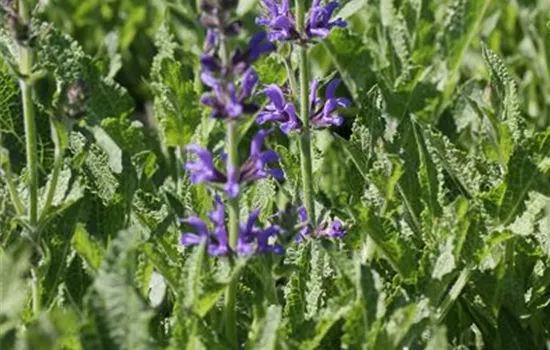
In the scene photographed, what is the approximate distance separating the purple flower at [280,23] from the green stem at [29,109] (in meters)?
0.74

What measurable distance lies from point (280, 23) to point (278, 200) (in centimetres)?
104

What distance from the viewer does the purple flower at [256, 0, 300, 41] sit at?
3.40m

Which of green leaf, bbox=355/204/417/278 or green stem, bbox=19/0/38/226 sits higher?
green stem, bbox=19/0/38/226

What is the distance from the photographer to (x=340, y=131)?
232 inches

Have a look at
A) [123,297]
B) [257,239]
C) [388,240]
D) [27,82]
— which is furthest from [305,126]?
[123,297]

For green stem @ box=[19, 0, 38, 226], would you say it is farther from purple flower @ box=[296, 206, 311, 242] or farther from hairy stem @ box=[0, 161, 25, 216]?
purple flower @ box=[296, 206, 311, 242]

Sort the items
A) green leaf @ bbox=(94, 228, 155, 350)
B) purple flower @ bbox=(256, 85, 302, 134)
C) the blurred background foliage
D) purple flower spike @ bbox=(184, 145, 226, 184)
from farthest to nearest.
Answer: the blurred background foliage < purple flower @ bbox=(256, 85, 302, 134) < purple flower spike @ bbox=(184, 145, 226, 184) < green leaf @ bbox=(94, 228, 155, 350)

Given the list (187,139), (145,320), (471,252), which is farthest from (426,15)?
(145,320)

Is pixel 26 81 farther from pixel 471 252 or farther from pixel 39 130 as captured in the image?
pixel 471 252

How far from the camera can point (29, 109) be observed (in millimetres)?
3041

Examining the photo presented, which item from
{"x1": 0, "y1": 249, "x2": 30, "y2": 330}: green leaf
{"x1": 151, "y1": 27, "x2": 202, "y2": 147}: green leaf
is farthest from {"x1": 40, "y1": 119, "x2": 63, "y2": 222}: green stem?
{"x1": 151, "y1": 27, "x2": 202, "y2": 147}: green leaf

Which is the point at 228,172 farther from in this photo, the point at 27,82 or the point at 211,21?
the point at 27,82

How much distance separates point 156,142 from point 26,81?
164cm

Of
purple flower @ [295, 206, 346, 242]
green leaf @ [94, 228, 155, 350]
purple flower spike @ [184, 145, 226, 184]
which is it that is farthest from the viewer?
purple flower @ [295, 206, 346, 242]
